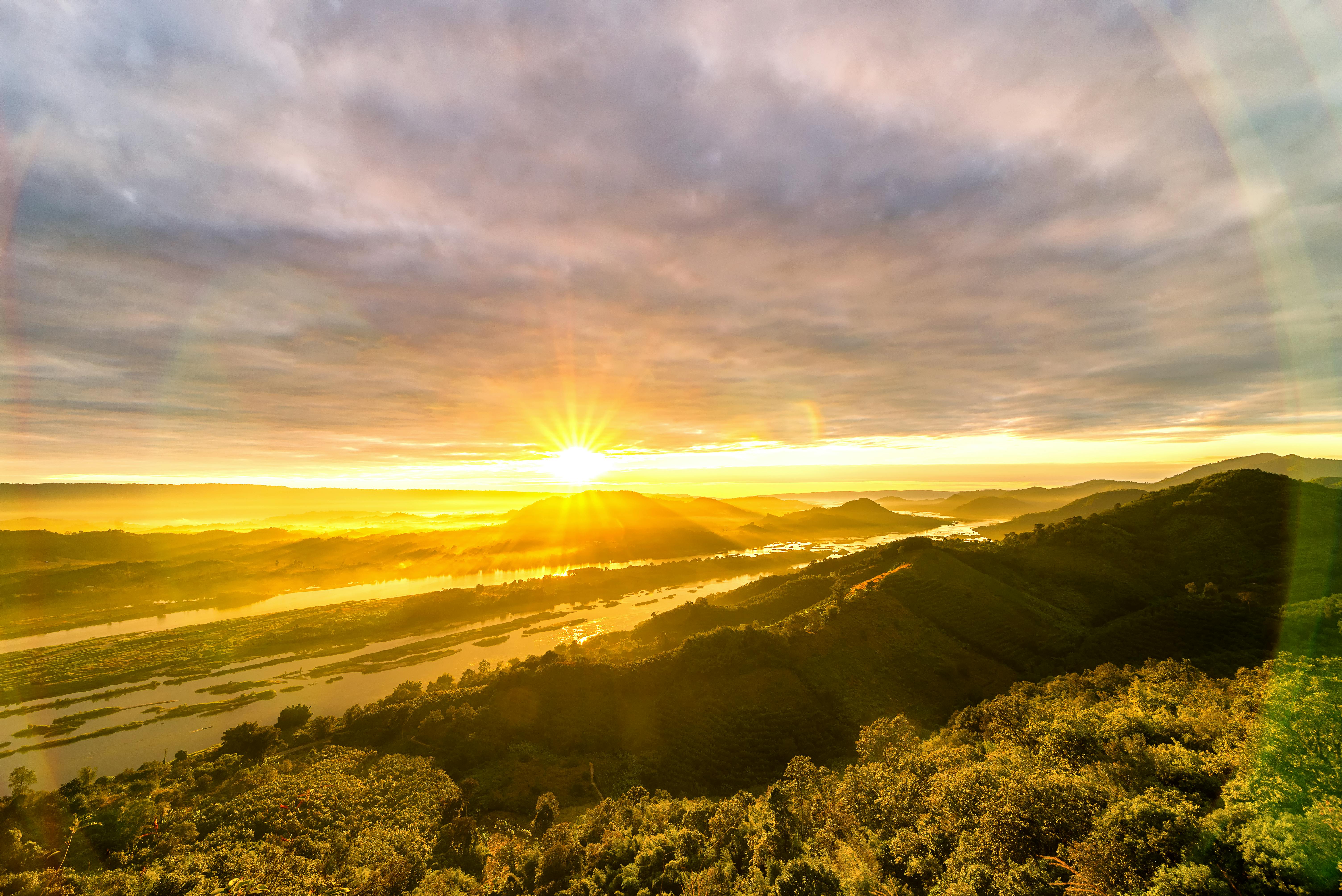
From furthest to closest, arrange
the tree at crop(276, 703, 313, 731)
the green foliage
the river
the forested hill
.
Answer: the tree at crop(276, 703, 313, 731) < the river < the forested hill < the green foliage

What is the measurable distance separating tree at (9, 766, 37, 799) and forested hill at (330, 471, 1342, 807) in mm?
20020

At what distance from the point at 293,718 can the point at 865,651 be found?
64.2 m

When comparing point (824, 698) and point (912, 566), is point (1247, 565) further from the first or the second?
point (824, 698)

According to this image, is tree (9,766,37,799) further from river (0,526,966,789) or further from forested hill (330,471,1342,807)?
forested hill (330,471,1342,807)

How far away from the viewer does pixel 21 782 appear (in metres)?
37.2

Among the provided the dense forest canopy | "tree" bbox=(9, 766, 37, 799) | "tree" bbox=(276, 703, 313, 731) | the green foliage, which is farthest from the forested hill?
"tree" bbox=(9, 766, 37, 799)

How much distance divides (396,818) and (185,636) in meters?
85.5

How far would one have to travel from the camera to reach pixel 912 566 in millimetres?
79188

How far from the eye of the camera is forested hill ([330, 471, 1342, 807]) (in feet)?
150

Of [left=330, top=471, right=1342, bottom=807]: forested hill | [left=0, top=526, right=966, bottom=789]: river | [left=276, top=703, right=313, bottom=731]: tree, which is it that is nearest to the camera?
[left=330, top=471, right=1342, bottom=807]: forested hill

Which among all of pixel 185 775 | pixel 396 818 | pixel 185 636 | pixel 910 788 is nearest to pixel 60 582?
pixel 185 636

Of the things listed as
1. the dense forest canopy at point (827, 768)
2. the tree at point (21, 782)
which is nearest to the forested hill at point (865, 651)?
the dense forest canopy at point (827, 768)

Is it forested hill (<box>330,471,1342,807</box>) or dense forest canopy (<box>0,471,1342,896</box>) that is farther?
forested hill (<box>330,471,1342,807</box>)

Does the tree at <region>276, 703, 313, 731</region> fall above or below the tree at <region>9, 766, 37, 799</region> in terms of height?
below
